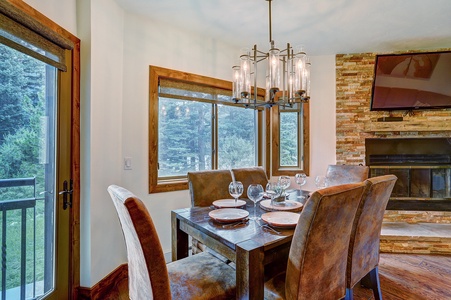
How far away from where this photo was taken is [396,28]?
8.80ft

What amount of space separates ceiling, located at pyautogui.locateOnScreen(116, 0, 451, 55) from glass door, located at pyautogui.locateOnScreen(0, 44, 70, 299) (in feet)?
3.89

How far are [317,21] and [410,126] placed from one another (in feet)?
6.36

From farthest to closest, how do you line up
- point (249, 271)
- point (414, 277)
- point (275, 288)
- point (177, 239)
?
point (414, 277) → point (177, 239) → point (275, 288) → point (249, 271)

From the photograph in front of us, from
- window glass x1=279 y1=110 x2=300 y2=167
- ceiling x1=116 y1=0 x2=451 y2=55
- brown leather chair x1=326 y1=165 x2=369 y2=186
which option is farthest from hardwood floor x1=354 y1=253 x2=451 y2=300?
ceiling x1=116 y1=0 x2=451 y2=55

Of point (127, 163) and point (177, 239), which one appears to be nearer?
point (177, 239)

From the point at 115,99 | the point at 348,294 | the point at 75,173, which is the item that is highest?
the point at 115,99

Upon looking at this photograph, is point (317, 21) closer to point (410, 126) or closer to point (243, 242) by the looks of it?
point (410, 126)

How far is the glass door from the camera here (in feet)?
4.48

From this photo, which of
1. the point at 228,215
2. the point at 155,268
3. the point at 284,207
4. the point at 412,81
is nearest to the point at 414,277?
the point at 284,207

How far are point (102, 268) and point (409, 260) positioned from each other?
3.21m

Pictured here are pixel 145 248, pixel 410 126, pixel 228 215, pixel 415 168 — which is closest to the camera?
pixel 145 248

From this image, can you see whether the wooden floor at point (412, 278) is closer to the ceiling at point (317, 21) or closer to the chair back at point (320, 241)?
the chair back at point (320, 241)

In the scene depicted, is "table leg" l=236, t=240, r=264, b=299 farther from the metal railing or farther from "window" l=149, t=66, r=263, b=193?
"window" l=149, t=66, r=263, b=193

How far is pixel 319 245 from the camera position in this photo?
117 cm
